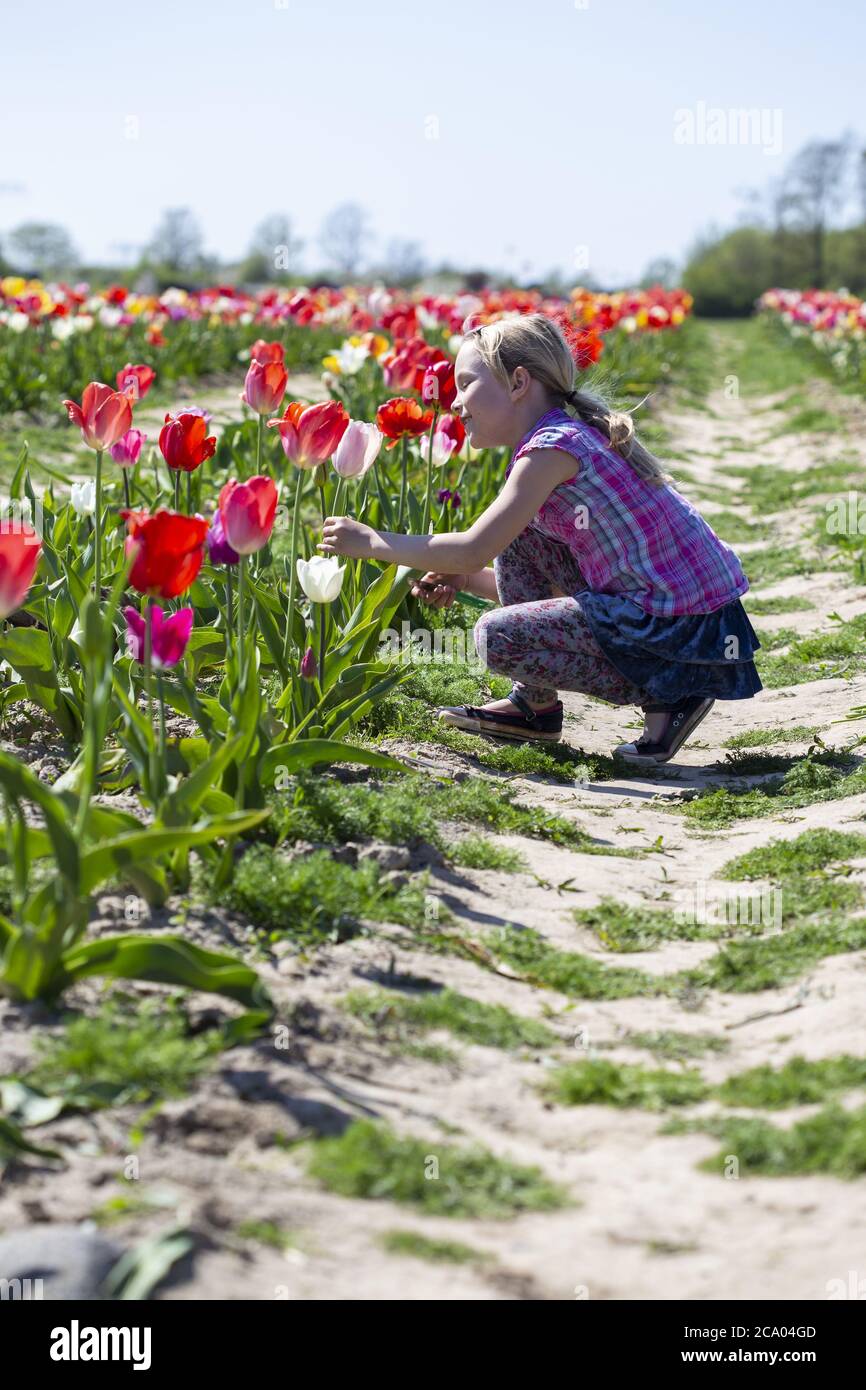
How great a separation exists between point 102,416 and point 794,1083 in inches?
92.1

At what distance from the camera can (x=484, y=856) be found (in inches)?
133

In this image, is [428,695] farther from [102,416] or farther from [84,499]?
[102,416]

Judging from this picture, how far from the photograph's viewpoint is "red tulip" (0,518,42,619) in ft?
7.66

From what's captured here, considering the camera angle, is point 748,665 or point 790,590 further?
point 790,590

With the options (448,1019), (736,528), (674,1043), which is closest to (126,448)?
(448,1019)

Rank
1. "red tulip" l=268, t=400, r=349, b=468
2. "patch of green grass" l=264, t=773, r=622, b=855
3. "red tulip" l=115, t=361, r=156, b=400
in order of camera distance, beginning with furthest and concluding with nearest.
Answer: "red tulip" l=115, t=361, r=156, b=400 → "red tulip" l=268, t=400, r=349, b=468 → "patch of green grass" l=264, t=773, r=622, b=855

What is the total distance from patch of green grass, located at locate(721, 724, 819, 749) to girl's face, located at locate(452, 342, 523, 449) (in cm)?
125

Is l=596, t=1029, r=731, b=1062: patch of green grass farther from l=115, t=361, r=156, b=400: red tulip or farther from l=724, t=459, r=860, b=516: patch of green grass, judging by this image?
l=724, t=459, r=860, b=516: patch of green grass

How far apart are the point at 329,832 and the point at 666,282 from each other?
218 ft

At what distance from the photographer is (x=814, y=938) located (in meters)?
2.96

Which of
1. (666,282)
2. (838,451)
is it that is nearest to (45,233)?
(666,282)

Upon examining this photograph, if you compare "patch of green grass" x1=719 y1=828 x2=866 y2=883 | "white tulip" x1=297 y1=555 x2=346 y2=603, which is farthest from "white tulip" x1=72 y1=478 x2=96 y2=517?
"patch of green grass" x1=719 y1=828 x2=866 y2=883

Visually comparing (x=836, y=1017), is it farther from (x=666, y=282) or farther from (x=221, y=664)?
(x=666, y=282)

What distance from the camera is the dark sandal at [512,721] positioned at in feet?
14.6
